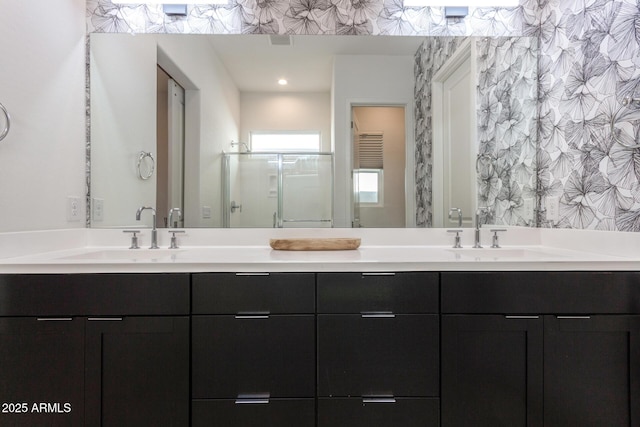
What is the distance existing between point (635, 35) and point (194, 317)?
200cm

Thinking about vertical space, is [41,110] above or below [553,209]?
above

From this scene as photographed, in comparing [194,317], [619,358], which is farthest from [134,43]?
[619,358]

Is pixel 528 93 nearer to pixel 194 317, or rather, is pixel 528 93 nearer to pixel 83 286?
pixel 194 317

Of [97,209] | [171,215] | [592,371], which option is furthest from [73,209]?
[592,371]

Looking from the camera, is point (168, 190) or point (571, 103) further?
point (168, 190)

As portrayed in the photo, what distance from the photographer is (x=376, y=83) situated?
180 centimetres

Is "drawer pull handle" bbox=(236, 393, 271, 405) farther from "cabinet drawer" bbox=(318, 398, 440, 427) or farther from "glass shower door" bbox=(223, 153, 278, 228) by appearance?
"glass shower door" bbox=(223, 153, 278, 228)

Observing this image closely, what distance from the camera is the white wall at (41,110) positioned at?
1.28 metres

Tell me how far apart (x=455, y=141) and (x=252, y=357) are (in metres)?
1.49

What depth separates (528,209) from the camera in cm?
179

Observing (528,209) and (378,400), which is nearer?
(378,400)

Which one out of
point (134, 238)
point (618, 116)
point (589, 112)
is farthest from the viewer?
point (134, 238)

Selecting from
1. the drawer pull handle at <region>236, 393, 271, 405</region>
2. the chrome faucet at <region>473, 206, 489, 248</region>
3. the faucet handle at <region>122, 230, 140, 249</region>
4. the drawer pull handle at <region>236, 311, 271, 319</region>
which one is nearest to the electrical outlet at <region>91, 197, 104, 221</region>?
the faucet handle at <region>122, 230, 140, 249</region>

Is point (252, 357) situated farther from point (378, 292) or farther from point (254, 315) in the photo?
point (378, 292)
